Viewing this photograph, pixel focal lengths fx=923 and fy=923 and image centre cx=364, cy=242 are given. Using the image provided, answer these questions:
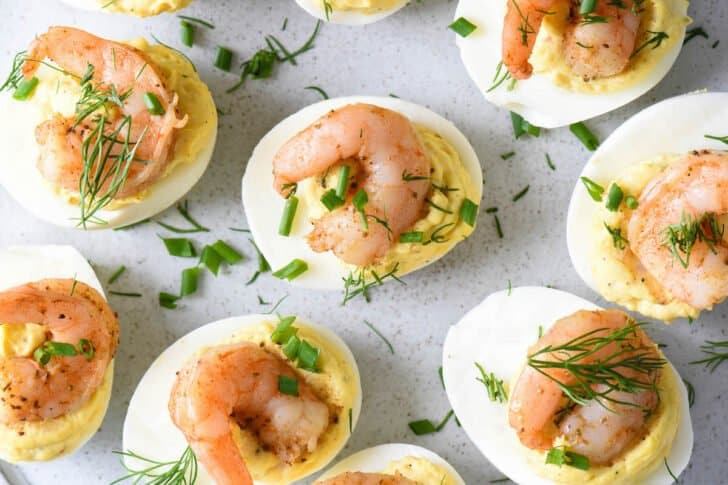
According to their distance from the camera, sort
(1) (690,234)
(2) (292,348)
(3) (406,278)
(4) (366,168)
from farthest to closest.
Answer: (3) (406,278) < (2) (292,348) < (4) (366,168) < (1) (690,234)

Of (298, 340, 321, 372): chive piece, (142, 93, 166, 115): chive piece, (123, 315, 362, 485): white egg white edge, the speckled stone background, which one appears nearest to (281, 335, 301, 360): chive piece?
(298, 340, 321, 372): chive piece

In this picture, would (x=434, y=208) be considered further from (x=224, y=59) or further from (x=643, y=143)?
(x=224, y=59)

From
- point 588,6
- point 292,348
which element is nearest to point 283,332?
point 292,348

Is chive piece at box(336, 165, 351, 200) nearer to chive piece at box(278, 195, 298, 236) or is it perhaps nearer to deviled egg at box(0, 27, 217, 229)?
chive piece at box(278, 195, 298, 236)

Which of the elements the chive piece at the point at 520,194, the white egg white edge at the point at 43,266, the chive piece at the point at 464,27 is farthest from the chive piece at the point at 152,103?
the chive piece at the point at 520,194

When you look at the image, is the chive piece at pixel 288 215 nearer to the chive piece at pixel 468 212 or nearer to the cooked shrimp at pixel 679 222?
the chive piece at pixel 468 212

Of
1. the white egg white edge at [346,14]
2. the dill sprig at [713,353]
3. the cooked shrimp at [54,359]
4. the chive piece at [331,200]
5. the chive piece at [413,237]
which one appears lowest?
the cooked shrimp at [54,359]
